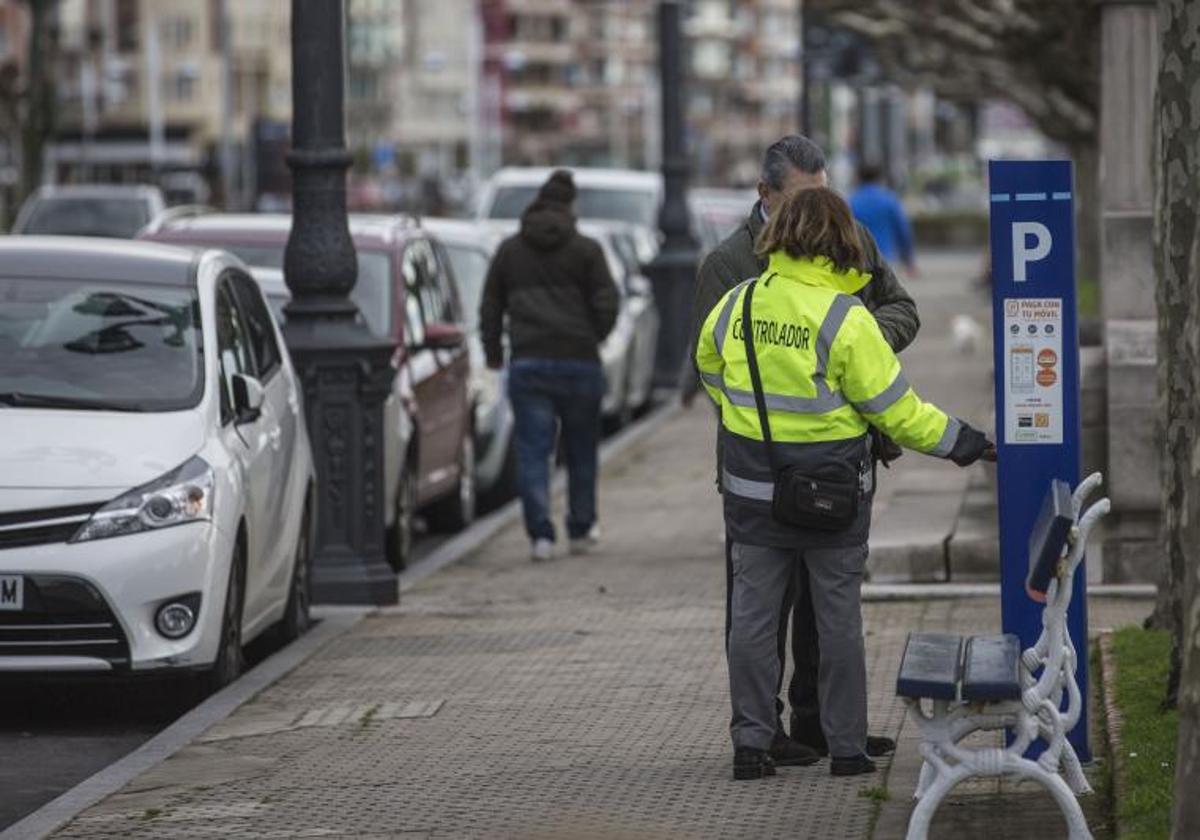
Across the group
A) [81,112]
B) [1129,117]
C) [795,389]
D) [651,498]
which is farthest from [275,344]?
[81,112]

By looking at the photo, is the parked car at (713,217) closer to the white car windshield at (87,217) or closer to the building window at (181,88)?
the white car windshield at (87,217)

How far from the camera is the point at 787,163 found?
31.3 ft

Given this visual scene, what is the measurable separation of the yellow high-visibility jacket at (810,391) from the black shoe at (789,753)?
633 mm

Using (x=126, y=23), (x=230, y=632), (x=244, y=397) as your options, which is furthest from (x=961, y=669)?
(x=126, y=23)

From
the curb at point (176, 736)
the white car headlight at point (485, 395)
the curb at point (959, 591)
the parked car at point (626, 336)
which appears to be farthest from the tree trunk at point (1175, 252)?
Result: the parked car at point (626, 336)

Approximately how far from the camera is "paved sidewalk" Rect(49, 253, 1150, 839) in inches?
347

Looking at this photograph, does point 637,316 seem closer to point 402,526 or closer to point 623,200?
point 623,200

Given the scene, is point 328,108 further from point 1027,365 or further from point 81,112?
point 81,112

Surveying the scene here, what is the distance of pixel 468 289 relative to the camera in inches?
845

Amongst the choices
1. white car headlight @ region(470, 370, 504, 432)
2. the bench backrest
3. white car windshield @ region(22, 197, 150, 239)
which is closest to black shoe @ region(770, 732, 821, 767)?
the bench backrest

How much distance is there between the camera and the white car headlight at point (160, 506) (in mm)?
10992

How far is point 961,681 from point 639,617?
20.4ft

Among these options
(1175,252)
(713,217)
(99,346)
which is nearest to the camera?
(1175,252)

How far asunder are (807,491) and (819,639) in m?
0.51
